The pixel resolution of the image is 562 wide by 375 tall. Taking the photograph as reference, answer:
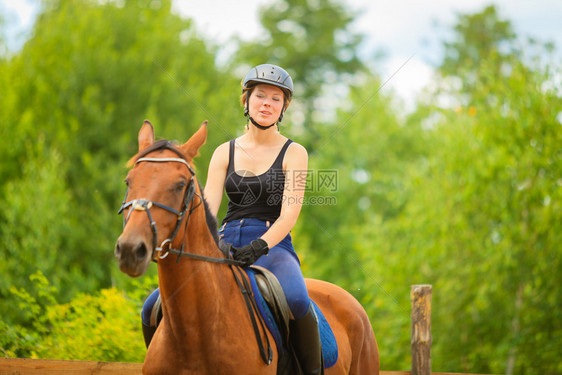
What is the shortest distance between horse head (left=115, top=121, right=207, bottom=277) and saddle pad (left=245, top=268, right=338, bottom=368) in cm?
83

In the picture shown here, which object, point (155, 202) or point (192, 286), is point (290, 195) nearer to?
point (192, 286)

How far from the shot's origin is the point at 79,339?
251 inches

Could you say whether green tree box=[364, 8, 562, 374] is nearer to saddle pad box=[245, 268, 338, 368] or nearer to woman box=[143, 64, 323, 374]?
saddle pad box=[245, 268, 338, 368]

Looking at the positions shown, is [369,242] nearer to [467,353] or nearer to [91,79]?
[467,353]

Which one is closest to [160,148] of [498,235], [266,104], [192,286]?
[192,286]

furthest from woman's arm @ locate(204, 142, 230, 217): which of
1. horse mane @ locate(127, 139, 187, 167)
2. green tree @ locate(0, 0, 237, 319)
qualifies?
green tree @ locate(0, 0, 237, 319)

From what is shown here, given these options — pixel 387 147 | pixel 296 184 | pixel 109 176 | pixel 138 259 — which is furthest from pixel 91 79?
pixel 387 147

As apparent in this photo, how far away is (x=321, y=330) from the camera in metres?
4.35

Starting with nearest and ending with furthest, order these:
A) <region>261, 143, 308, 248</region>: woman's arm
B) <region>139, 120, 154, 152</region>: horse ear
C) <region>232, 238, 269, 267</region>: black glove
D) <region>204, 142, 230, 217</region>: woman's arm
Answer: <region>139, 120, 154, 152</region>: horse ear, <region>232, 238, 269, 267</region>: black glove, <region>261, 143, 308, 248</region>: woman's arm, <region>204, 142, 230, 217</region>: woman's arm

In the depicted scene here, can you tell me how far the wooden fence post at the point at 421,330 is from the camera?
6.09 m

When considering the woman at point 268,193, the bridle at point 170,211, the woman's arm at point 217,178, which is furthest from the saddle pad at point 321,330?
the woman's arm at point 217,178

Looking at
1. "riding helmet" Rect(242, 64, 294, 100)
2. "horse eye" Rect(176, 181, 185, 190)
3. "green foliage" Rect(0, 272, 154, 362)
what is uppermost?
"riding helmet" Rect(242, 64, 294, 100)

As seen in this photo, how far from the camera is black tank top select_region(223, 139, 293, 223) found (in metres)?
3.99

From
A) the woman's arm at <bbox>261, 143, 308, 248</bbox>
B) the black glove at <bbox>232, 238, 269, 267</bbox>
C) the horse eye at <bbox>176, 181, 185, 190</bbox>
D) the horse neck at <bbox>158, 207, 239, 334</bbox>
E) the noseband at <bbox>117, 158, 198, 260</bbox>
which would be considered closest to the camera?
the noseband at <bbox>117, 158, 198, 260</bbox>
